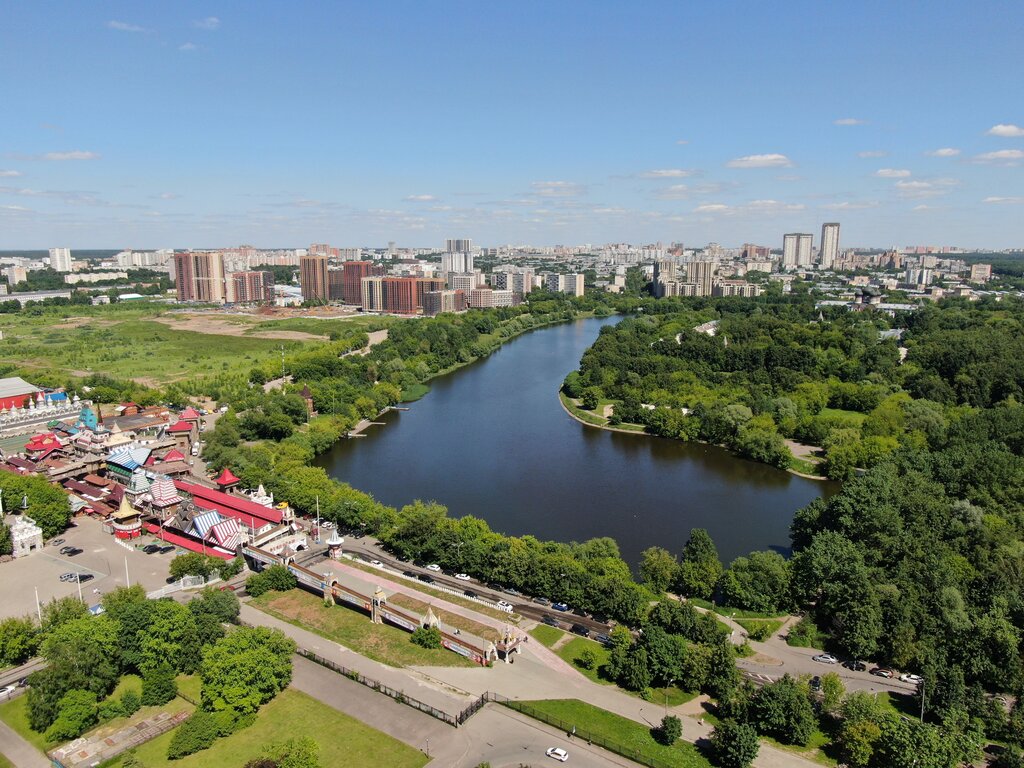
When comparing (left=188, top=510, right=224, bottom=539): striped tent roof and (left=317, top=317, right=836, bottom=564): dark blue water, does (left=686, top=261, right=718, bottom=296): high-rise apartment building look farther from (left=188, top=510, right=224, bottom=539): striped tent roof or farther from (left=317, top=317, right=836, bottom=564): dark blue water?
(left=188, top=510, right=224, bottom=539): striped tent roof

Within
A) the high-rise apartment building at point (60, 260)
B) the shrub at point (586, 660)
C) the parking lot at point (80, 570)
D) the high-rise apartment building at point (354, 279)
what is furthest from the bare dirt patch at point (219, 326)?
the high-rise apartment building at point (60, 260)

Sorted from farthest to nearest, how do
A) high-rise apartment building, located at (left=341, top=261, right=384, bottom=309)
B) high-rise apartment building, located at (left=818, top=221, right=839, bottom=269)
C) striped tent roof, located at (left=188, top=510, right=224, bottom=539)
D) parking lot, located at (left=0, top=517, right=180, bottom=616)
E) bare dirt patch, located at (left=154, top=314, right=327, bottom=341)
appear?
high-rise apartment building, located at (left=818, top=221, right=839, bottom=269), high-rise apartment building, located at (left=341, top=261, right=384, bottom=309), bare dirt patch, located at (left=154, top=314, right=327, bottom=341), striped tent roof, located at (left=188, top=510, right=224, bottom=539), parking lot, located at (left=0, top=517, right=180, bottom=616)

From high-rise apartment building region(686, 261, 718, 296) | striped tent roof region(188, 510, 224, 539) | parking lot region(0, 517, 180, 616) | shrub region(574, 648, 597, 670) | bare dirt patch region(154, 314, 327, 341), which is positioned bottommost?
parking lot region(0, 517, 180, 616)

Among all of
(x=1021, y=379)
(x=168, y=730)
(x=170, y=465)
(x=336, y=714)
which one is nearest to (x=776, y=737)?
(x=336, y=714)

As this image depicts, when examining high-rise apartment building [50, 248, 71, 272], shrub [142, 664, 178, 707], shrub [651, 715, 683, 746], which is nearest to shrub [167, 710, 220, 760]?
shrub [142, 664, 178, 707]

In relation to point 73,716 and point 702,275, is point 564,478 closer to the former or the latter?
point 73,716

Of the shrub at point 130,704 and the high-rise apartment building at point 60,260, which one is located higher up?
the high-rise apartment building at point 60,260

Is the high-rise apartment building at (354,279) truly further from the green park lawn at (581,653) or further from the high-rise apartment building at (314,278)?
the green park lawn at (581,653)
